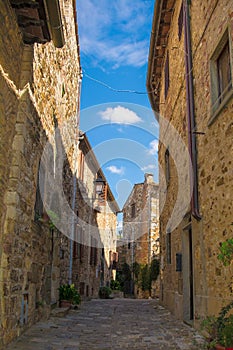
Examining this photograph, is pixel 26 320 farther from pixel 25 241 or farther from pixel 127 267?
pixel 127 267

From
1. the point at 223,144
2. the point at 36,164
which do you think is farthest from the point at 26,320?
the point at 223,144

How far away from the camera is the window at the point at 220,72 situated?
5.07 metres

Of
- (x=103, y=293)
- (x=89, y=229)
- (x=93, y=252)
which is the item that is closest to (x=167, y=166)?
(x=89, y=229)

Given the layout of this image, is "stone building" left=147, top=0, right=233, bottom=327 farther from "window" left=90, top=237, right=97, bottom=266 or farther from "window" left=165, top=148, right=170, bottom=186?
"window" left=90, top=237, right=97, bottom=266

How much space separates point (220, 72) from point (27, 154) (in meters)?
3.29

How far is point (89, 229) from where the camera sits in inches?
608

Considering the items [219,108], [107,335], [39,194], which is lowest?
[107,335]

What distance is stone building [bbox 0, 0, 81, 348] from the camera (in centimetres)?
441

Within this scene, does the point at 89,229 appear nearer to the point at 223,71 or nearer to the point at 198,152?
the point at 198,152

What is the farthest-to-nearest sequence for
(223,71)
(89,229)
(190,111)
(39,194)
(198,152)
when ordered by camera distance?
1. (89,229)
2. (190,111)
3. (39,194)
4. (198,152)
5. (223,71)

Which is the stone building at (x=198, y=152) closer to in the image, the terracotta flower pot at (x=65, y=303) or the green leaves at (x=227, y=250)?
the green leaves at (x=227, y=250)

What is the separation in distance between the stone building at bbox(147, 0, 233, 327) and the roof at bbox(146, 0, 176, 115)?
30 mm

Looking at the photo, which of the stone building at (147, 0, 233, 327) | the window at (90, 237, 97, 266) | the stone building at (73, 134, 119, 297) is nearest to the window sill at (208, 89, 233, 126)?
the stone building at (147, 0, 233, 327)

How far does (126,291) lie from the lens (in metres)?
24.2
